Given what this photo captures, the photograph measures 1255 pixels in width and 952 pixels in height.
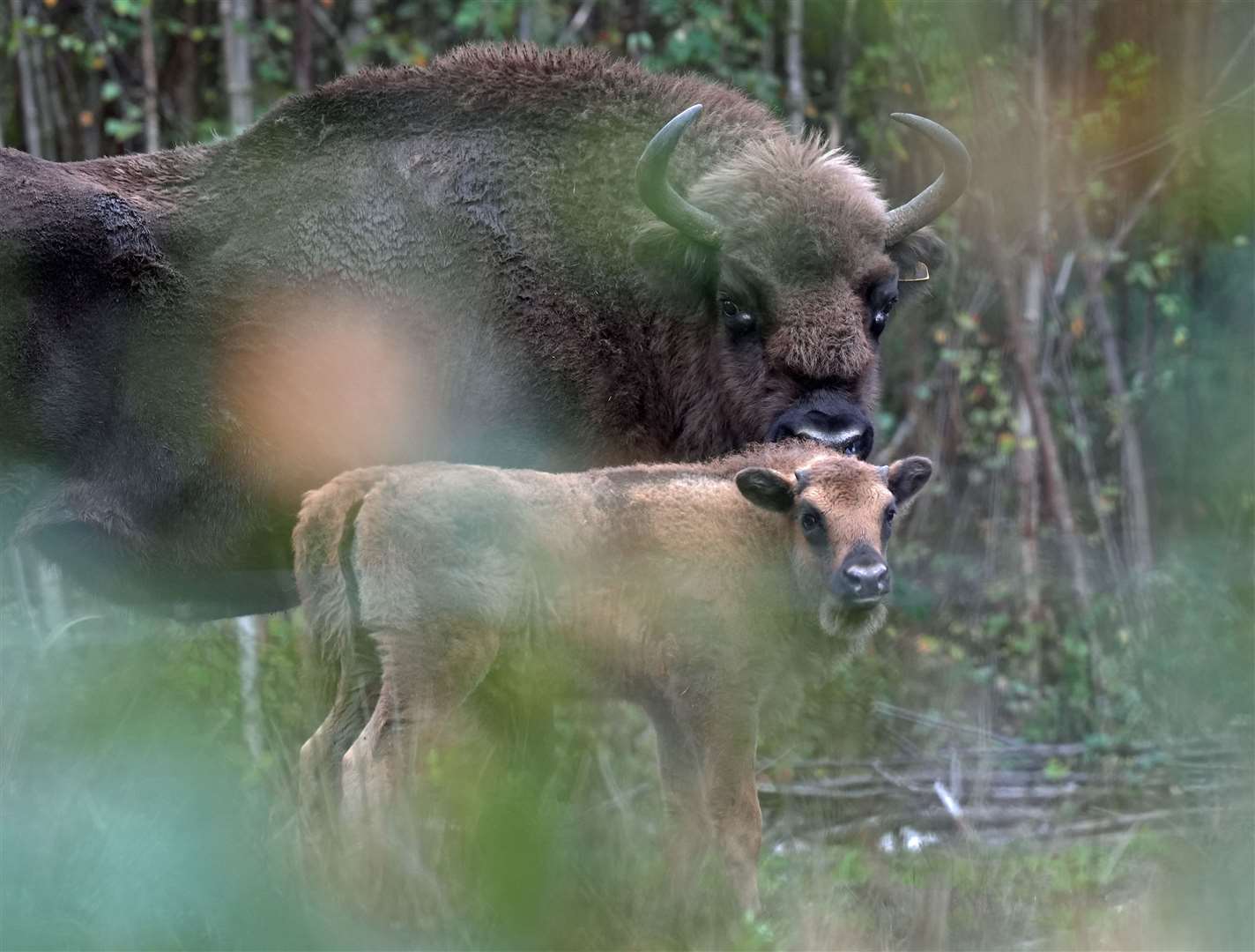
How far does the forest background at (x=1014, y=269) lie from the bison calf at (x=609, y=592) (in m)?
3.48

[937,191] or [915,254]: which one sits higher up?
[937,191]

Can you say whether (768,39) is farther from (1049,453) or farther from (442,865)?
(442,865)

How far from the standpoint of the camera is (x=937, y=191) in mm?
6211

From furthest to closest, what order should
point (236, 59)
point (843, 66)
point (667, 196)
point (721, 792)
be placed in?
point (843, 66), point (236, 59), point (667, 196), point (721, 792)

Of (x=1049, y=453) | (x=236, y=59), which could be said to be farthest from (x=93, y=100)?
(x=1049, y=453)

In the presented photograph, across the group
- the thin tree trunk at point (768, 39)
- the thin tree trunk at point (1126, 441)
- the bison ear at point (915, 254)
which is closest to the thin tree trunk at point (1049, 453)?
the thin tree trunk at point (1126, 441)

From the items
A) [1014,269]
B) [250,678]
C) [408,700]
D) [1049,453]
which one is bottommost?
[250,678]

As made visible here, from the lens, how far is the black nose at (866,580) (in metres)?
4.17

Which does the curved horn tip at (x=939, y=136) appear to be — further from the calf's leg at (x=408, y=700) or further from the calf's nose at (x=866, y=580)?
the calf's leg at (x=408, y=700)

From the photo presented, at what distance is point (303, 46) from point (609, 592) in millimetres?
6777

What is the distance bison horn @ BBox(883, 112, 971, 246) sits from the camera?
600cm

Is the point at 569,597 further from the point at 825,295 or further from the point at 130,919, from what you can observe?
the point at 825,295

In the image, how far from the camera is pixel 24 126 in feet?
32.7

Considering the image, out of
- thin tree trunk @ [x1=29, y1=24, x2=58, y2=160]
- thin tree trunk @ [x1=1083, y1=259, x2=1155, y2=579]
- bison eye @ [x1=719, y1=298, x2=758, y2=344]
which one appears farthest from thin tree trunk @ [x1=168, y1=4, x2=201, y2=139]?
thin tree trunk @ [x1=1083, y1=259, x2=1155, y2=579]
